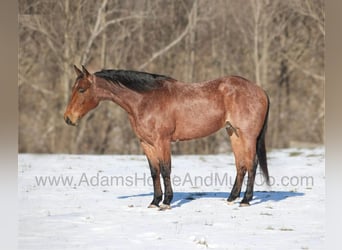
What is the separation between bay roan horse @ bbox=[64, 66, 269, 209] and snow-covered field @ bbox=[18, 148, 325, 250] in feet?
0.63

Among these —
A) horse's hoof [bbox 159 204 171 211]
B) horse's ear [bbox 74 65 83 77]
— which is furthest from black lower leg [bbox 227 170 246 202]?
horse's ear [bbox 74 65 83 77]

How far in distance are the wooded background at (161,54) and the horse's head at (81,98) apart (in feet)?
1.34

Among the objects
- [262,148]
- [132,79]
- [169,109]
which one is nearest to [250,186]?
[262,148]

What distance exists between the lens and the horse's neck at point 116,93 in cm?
476

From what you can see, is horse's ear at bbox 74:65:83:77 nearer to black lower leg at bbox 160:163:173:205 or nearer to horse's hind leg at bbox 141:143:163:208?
horse's hind leg at bbox 141:143:163:208

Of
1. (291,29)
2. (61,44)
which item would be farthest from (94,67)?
(291,29)

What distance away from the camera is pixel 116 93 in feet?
15.6

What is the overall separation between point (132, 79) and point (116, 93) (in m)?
0.15

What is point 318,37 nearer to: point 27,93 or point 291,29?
point 291,29

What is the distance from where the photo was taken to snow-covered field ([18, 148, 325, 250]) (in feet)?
14.8

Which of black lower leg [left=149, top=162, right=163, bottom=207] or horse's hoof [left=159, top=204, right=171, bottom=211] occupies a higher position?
black lower leg [left=149, top=162, right=163, bottom=207]

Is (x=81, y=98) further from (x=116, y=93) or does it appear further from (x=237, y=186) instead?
(x=237, y=186)

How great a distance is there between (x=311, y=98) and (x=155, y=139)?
A: 4.42ft

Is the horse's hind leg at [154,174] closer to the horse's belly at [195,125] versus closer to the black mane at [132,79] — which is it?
the horse's belly at [195,125]
